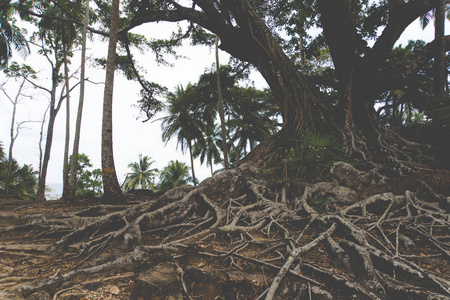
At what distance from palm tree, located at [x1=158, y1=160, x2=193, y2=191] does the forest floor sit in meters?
Result: 23.7

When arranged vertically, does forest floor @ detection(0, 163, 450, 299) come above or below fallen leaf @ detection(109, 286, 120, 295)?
above

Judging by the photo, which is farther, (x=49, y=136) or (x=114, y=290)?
(x=49, y=136)

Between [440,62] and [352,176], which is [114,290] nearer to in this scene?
[352,176]

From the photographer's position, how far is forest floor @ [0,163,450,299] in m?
1.51

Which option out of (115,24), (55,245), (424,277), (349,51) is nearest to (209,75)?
(115,24)

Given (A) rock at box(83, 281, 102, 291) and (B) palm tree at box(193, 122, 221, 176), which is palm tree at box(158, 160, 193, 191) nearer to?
(B) palm tree at box(193, 122, 221, 176)

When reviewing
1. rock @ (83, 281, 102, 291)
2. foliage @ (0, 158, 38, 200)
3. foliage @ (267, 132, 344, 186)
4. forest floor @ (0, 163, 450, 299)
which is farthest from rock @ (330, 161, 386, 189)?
foliage @ (0, 158, 38, 200)

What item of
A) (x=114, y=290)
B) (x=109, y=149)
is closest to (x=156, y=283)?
(x=114, y=290)

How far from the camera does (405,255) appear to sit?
1.81 meters

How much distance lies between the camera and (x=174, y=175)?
2744 cm

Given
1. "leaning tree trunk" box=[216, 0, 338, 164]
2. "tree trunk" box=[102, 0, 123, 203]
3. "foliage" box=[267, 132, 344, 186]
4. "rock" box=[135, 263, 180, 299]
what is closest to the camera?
"rock" box=[135, 263, 180, 299]

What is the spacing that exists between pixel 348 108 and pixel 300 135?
1.77m

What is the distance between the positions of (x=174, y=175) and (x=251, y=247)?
86.0 feet

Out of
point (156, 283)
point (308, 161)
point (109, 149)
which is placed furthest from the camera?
point (109, 149)
